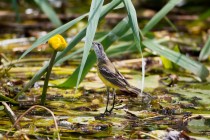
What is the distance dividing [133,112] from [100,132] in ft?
1.36

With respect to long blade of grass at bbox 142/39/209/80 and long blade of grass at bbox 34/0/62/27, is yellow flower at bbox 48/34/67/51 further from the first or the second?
long blade of grass at bbox 34/0/62/27

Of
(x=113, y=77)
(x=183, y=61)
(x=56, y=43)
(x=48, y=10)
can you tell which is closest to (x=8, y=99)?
(x=56, y=43)

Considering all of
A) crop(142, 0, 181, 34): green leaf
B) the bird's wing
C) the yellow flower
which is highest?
crop(142, 0, 181, 34): green leaf

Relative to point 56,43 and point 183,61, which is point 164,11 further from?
point 56,43

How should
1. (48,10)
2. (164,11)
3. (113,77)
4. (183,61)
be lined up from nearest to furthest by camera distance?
(113,77)
(183,61)
(164,11)
(48,10)

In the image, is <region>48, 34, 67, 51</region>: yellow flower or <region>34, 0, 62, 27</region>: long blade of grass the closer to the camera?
<region>48, 34, 67, 51</region>: yellow flower

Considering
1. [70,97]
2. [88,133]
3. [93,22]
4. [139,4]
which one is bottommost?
[88,133]

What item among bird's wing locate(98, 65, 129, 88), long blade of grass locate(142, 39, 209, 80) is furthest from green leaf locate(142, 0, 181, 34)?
bird's wing locate(98, 65, 129, 88)

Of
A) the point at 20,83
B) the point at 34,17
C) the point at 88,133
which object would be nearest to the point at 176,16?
the point at 34,17

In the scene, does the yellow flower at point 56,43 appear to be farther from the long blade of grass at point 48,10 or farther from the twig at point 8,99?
the long blade of grass at point 48,10

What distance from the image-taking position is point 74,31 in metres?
6.62

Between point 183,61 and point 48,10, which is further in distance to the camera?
point 48,10

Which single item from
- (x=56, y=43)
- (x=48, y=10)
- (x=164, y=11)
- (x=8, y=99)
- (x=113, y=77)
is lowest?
(x=8, y=99)

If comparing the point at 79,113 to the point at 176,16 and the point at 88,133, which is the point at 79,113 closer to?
the point at 88,133
